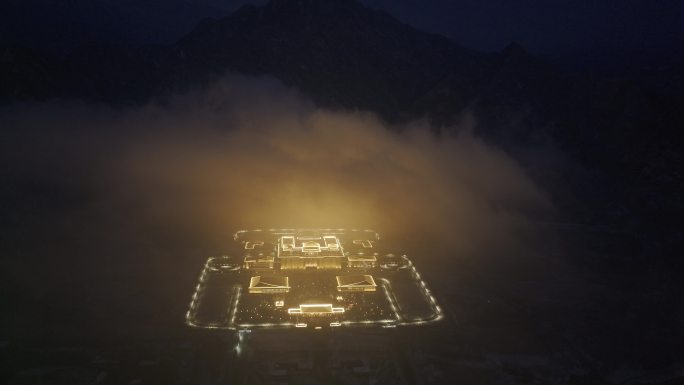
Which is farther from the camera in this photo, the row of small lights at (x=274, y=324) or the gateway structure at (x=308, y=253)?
the gateway structure at (x=308, y=253)

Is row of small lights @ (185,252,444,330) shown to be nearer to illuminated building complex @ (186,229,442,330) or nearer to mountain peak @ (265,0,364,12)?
illuminated building complex @ (186,229,442,330)

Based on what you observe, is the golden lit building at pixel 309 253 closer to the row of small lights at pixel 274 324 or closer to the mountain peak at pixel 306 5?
the row of small lights at pixel 274 324

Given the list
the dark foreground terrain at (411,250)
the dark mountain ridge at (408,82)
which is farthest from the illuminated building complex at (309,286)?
the dark mountain ridge at (408,82)

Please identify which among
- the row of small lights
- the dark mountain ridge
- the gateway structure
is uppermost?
the dark mountain ridge

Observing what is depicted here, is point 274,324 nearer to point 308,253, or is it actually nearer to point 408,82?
point 308,253

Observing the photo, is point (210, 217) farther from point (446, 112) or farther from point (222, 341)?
point (446, 112)

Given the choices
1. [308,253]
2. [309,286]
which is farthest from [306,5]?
[309,286]

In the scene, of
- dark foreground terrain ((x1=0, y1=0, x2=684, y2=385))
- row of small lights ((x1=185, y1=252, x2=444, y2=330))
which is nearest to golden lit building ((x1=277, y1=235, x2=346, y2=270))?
row of small lights ((x1=185, y1=252, x2=444, y2=330))

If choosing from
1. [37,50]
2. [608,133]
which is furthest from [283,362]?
[37,50]
